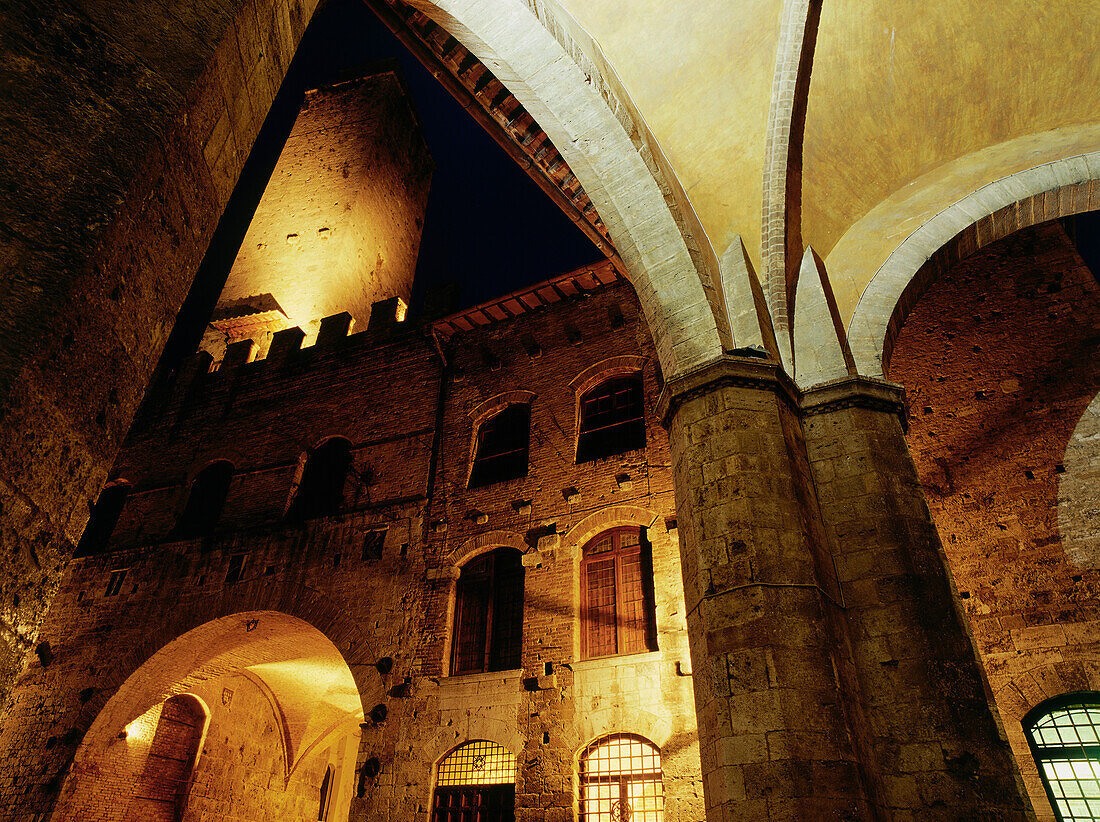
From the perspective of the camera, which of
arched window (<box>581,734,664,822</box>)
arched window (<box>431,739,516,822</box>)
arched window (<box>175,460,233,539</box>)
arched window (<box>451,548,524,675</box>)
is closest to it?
arched window (<box>581,734,664,822</box>)

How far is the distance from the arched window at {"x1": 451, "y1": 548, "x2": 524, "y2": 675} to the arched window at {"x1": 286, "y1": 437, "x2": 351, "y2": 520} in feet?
9.69

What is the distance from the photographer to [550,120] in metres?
6.04

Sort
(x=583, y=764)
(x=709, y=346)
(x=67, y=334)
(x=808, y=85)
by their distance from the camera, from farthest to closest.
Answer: (x=583, y=764) → (x=808, y=85) → (x=709, y=346) → (x=67, y=334)

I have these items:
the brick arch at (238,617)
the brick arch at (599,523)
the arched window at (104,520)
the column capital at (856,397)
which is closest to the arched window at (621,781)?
the brick arch at (599,523)

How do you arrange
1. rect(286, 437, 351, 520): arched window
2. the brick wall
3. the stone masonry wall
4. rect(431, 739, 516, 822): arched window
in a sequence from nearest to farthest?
1. the stone masonry wall
2. rect(431, 739, 516, 822): arched window
3. the brick wall
4. rect(286, 437, 351, 520): arched window

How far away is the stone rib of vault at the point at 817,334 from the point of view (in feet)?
18.2

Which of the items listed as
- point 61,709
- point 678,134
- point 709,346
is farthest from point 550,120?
point 61,709

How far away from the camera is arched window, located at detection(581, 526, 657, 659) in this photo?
7.83 meters

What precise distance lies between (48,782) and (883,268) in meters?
12.7

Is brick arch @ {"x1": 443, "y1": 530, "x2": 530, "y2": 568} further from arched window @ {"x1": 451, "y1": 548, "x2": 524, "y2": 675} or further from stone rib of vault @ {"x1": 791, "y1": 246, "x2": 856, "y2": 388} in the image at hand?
stone rib of vault @ {"x1": 791, "y1": 246, "x2": 856, "y2": 388}

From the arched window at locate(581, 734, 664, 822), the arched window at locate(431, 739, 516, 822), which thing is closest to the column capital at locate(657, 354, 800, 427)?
the arched window at locate(581, 734, 664, 822)

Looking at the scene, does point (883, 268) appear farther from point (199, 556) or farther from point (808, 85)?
point (199, 556)

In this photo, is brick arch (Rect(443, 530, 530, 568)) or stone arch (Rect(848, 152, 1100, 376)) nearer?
stone arch (Rect(848, 152, 1100, 376))

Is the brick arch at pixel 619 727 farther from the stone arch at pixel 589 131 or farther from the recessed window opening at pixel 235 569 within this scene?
the recessed window opening at pixel 235 569
